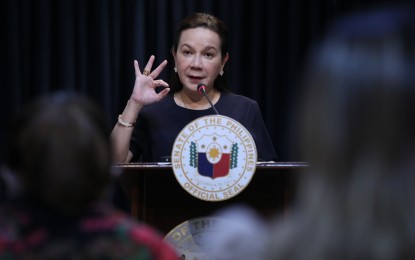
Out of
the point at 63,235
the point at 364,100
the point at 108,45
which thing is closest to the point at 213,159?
the point at 63,235

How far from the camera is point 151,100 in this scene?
118 inches

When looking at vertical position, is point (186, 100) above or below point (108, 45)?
below

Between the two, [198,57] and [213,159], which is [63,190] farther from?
[198,57]

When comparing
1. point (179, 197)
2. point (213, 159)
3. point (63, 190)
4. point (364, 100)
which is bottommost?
point (179, 197)

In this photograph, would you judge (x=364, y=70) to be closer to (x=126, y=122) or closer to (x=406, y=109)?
(x=406, y=109)

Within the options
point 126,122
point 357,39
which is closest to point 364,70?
point 357,39

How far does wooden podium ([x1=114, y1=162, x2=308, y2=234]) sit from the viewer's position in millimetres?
2523

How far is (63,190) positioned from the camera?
3.74 feet

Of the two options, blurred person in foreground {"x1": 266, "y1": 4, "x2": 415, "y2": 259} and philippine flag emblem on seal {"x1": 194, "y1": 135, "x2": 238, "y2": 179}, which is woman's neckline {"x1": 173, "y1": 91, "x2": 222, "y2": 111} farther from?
blurred person in foreground {"x1": 266, "y1": 4, "x2": 415, "y2": 259}

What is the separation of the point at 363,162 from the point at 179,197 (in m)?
1.59

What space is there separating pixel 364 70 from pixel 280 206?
158cm

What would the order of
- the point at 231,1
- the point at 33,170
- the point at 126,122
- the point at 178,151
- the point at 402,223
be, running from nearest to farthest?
1. the point at 402,223
2. the point at 33,170
3. the point at 178,151
4. the point at 126,122
5. the point at 231,1

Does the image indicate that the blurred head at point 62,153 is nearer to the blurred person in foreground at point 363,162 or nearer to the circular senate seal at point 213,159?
the blurred person in foreground at point 363,162

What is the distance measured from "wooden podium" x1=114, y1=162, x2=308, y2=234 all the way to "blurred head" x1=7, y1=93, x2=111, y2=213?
1.33m
